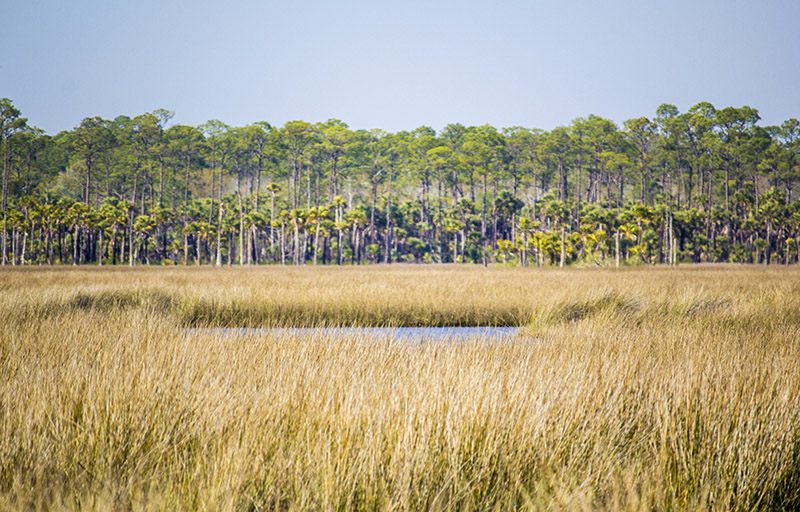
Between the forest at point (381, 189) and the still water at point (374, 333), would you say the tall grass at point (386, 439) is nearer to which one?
the still water at point (374, 333)

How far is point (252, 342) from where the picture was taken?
196 inches

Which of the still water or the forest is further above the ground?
the forest

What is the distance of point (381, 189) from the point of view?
88062 millimetres

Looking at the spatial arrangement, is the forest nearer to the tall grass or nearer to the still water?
the still water

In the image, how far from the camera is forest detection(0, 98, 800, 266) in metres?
56.5

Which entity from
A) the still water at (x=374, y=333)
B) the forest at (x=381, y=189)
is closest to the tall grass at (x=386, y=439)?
the still water at (x=374, y=333)

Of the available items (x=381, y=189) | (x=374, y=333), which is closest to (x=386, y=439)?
(x=374, y=333)

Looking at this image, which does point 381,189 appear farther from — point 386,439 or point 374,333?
point 386,439

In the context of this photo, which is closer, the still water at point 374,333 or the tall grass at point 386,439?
the tall grass at point 386,439

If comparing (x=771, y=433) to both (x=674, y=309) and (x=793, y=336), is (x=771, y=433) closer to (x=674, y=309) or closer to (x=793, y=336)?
(x=793, y=336)

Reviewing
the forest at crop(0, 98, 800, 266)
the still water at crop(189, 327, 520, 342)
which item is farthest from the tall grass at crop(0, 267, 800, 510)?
the forest at crop(0, 98, 800, 266)

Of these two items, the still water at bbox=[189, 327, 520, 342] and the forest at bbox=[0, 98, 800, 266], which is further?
the forest at bbox=[0, 98, 800, 266]

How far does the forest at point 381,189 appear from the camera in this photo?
56.5m

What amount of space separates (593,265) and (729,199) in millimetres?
45042
